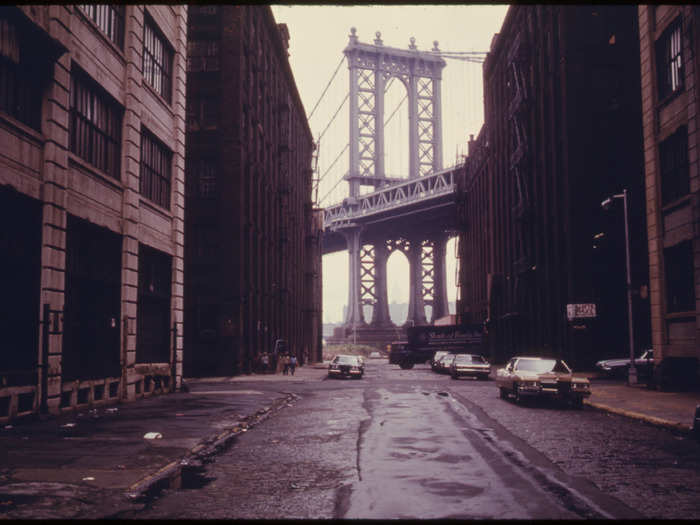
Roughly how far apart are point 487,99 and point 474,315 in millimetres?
23694

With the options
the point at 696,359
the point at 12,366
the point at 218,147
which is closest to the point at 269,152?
the point at 218,147

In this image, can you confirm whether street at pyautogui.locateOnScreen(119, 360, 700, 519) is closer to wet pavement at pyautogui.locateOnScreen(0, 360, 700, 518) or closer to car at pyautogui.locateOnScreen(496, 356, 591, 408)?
wet pavement at pyautogui.locateOnScreen(0, 360, 700, 518)

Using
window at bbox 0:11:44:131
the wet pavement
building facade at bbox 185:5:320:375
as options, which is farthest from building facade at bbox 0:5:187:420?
building facade at bbox 185:5:320:375

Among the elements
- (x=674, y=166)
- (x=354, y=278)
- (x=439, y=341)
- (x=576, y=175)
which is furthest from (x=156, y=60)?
(x=354, y=278)

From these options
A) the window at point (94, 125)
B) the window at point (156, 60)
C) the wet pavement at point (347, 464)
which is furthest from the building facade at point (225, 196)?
the wet pavement at point (347, 464)

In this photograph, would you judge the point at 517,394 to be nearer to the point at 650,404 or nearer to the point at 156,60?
the point at 650,404

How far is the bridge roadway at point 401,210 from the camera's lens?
113 m

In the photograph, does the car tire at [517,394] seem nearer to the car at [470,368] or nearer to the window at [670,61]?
the window at [670,61]

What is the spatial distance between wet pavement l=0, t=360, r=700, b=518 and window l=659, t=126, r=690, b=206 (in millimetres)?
10851

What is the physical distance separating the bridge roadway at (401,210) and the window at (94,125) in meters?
81.6

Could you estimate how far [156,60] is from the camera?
28.7 metres

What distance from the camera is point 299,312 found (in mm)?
81438

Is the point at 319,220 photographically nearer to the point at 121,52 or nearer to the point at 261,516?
the point at 121,52

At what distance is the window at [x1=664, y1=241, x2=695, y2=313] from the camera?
28.1m
